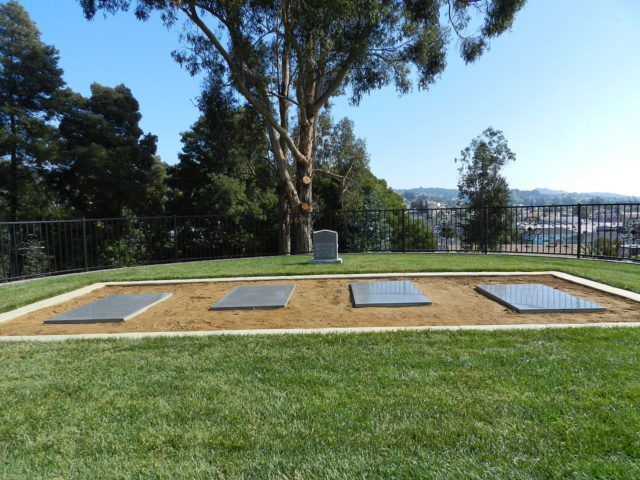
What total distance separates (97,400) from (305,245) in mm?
11384

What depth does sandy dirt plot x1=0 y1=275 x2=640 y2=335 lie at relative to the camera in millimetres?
4395

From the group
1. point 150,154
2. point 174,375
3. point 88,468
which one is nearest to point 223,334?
point 174,375

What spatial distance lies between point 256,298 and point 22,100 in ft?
60.6

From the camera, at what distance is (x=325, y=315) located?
4793 mm

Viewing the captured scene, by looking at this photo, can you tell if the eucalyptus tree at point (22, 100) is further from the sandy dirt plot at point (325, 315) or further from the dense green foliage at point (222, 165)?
the sandy dirt plot at point (325, 315)

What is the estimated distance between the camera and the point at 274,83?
15.8m

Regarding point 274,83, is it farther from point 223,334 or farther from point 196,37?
point 223,334

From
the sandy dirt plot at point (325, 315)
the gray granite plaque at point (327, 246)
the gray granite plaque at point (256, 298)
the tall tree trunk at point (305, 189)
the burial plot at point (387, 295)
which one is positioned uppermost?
the tall tree trunk at point (305, 189)

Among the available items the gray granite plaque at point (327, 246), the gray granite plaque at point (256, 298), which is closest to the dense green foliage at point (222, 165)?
the gray granite plaque at point (327, 246)

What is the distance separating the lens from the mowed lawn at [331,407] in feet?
6.12

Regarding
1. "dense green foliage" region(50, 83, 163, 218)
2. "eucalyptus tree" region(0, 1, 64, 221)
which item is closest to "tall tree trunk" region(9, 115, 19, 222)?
"eucalyptus tree" region(0, 1, 64, 221)

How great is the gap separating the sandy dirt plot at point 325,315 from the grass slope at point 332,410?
74 cm

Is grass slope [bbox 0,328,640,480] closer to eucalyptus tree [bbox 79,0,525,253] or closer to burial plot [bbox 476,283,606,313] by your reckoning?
burial plot [bbox 476,283,606,313]

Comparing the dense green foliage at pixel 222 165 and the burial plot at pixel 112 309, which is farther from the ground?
the dense green foliage at pixel 222 165
